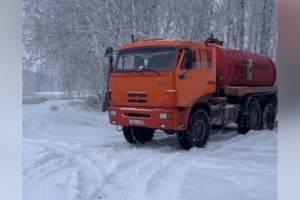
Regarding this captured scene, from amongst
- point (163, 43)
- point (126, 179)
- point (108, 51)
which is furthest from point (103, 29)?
point (126, 179)

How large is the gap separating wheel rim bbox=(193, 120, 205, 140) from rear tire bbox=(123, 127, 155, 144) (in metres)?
0.26

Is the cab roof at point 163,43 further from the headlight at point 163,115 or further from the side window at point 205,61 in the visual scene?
the headlight at point 163,115

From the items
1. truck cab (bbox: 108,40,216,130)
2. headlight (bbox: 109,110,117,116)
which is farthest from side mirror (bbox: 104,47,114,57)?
headlight (bbox: 109,110,117,116)

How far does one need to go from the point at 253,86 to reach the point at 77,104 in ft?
4.14

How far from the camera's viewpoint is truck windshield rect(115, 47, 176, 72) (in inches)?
85.0

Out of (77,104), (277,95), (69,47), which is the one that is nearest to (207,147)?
(277,95)

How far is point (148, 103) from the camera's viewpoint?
2.20 meters

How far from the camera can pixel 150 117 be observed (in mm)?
2156

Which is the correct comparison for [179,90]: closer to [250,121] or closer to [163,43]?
[163,43]

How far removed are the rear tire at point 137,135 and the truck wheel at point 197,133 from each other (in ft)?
0.61

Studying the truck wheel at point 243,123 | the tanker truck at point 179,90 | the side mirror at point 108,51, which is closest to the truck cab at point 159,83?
the tanker truck at point 179,90

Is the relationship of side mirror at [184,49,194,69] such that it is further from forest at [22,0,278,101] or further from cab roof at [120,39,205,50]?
forest at [22,0,278,101]

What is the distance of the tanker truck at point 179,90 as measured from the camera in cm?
208

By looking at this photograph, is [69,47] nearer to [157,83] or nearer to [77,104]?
[77,104]
